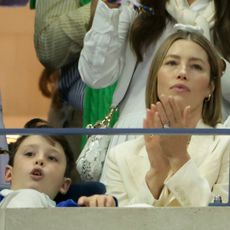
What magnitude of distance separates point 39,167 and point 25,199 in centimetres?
44

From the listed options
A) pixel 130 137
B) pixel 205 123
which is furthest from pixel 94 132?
pixel 205 123

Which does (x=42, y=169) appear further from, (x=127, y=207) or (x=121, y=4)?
(x=121, y=4)

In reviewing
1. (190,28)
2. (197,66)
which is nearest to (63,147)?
(197,66)

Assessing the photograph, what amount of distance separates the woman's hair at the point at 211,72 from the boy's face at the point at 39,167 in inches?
21.9

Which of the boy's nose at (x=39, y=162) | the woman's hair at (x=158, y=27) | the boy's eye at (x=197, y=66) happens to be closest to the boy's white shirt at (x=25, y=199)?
the boy's nose at (x=39, y=162)

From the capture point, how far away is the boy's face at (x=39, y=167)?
5.68m

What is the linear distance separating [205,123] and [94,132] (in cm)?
78

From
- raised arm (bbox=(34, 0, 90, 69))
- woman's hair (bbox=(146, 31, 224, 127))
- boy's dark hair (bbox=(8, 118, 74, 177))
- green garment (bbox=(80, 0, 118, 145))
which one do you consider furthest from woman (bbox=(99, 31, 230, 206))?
raised arm (bbox=(34, 0, 90, 69))

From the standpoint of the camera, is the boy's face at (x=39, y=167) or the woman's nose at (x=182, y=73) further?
the woman's nose at (x=182, y=73)

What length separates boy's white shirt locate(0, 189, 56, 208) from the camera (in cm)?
543

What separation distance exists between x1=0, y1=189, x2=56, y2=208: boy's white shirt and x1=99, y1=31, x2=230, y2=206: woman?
0.81 ft

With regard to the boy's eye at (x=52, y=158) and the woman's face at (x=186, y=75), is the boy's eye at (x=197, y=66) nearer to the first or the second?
the woman's face at (x=186, y=75)

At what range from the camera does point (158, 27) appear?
22.1 feet

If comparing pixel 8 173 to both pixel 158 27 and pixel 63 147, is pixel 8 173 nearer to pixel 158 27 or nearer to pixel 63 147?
pixel 63 147
